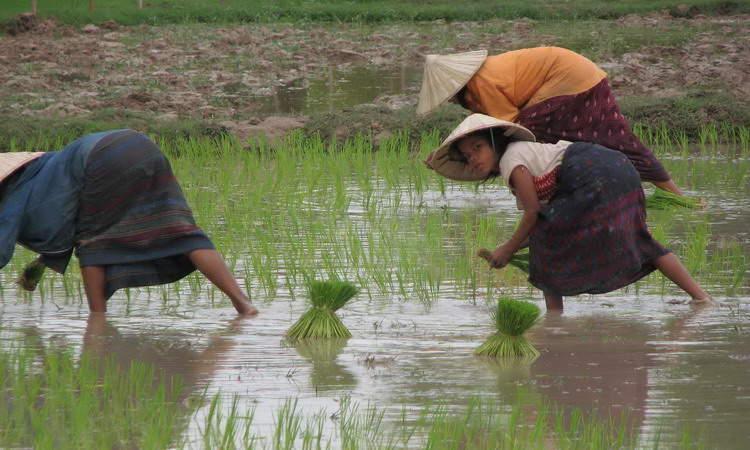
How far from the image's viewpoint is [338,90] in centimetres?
1248

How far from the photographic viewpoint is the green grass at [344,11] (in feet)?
68.2

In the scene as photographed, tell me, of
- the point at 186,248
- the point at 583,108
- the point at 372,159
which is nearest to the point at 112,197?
the point at 186,248

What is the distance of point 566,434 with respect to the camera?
293cm

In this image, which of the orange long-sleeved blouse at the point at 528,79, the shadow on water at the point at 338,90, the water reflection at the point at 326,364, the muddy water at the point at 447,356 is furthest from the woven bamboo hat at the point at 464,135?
the shadow on water at the point at 338,90

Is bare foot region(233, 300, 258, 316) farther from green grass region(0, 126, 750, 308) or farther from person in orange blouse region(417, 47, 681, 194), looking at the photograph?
Answer: person in orange blouse region(417, 47, 681, 194)

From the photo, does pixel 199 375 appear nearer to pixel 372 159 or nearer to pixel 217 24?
pixel 372 159

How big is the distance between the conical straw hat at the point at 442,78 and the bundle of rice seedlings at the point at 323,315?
0.94 m

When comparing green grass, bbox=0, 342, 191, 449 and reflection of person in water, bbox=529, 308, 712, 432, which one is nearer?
green grass, bbox=0, 342, 191, 449

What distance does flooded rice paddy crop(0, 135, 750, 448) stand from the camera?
3215 millimetres

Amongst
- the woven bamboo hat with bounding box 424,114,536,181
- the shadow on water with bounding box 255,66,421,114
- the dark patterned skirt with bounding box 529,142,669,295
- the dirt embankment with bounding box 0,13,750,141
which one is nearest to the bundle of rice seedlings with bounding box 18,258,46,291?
the woven bamboo hat with bounding box 424,114,536,181

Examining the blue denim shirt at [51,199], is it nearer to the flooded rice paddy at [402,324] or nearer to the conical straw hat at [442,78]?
the flooded rice paddy at [402,324]

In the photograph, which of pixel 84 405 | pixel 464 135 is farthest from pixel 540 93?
pixel 84 405

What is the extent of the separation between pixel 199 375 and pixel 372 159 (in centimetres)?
472

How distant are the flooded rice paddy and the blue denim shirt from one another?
333 millimetres
